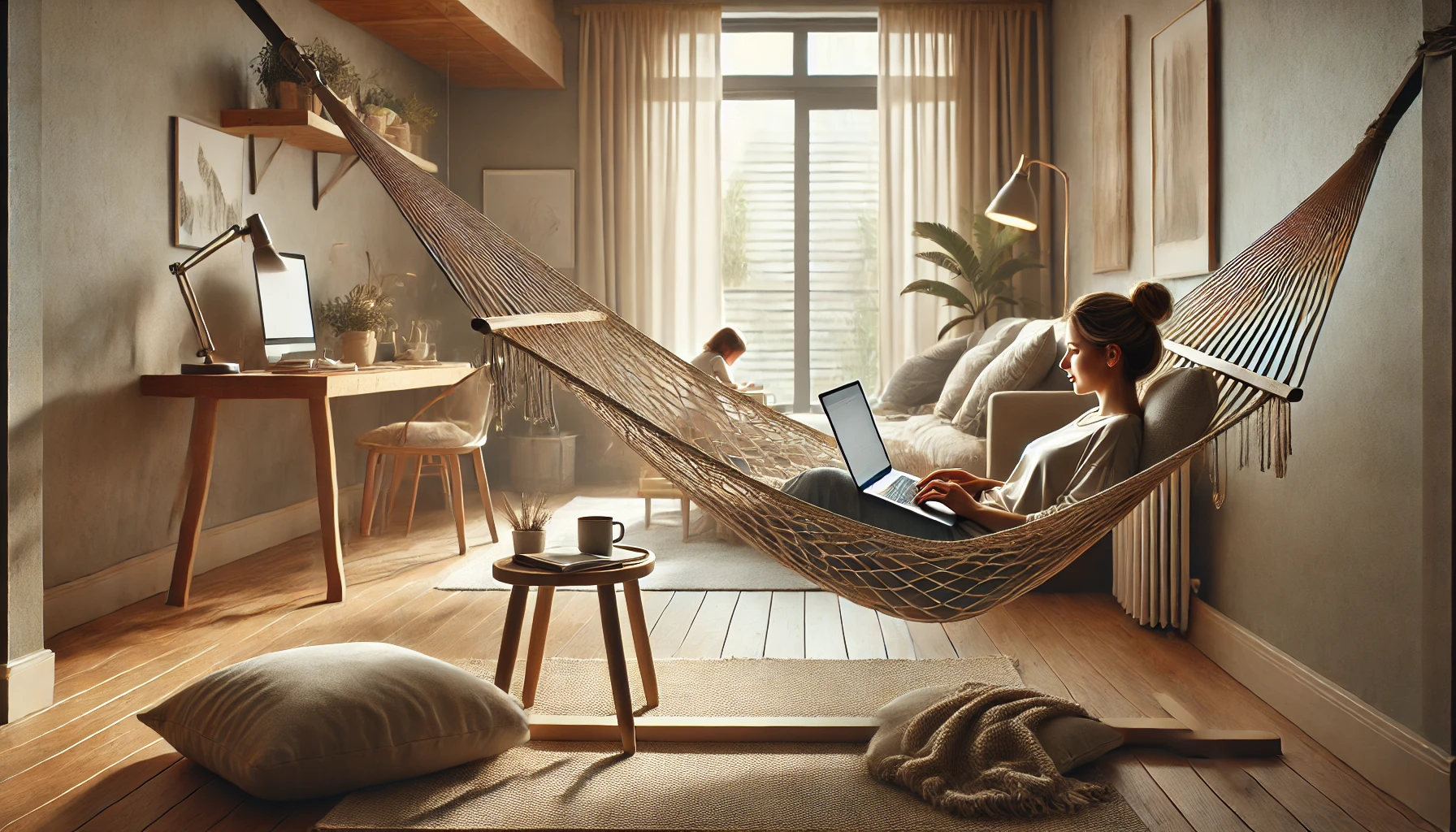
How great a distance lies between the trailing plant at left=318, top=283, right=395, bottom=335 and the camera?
4.08 m

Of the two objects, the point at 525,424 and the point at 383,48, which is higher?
the point at 383,48

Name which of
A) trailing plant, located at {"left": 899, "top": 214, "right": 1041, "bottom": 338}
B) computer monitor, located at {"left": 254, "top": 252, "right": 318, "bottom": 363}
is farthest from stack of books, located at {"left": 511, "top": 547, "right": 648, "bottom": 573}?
trailing plant, located at {"left": 899, "top": 214, "right": 1041, "bottom": 338}

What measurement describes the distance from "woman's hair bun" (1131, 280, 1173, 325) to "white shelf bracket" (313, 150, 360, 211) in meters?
3.26

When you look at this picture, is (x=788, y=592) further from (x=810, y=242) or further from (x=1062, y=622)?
(x=810, y=242)

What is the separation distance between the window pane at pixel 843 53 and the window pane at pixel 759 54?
12 cm

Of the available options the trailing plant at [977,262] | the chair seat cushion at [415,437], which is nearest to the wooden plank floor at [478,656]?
the chair seat cushion at [415,437]

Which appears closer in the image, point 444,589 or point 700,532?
point 444,589

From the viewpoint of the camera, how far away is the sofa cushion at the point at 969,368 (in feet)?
13.4

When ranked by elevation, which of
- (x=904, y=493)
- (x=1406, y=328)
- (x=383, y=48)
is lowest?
(x=904, y=493)

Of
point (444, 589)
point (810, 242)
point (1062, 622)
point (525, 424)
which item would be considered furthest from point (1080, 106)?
point (444, 589)

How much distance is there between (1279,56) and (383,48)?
3.73 m

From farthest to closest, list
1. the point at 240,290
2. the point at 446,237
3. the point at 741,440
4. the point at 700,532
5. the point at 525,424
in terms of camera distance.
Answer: the point at 525,424 → the point at 700,532 → the point at 240,290 → the point at 741,440 → the point at 446,237

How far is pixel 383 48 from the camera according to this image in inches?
189

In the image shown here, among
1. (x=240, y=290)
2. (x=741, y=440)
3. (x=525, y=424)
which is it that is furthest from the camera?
(x=525, y=424)
